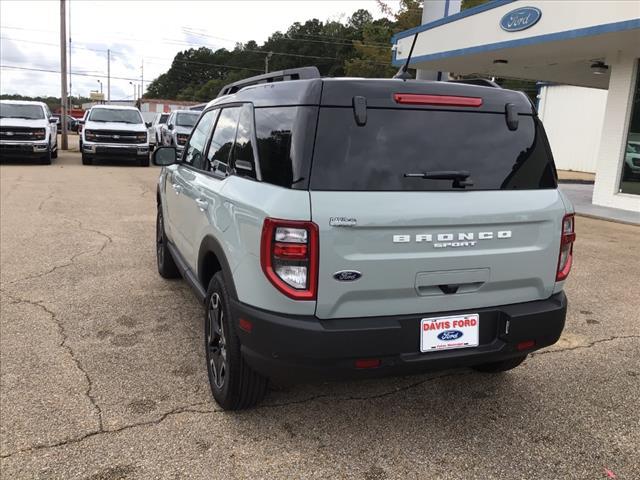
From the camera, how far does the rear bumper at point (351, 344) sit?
2.54m

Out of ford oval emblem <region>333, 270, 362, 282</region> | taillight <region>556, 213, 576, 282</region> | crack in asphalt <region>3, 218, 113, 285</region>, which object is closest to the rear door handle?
ford oval emblem <region>333, 270, 362, 282</region>

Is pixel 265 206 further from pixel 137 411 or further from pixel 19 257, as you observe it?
pixel 19 257

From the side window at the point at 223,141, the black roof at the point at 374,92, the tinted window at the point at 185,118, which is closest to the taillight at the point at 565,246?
the black roof at the point at 374,92

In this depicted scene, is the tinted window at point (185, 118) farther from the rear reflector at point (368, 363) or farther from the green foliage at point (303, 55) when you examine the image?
the green foliage at point (303, 55)

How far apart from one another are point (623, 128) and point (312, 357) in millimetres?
12120

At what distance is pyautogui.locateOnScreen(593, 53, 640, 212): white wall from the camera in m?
12.1

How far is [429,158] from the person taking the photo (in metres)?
2.74

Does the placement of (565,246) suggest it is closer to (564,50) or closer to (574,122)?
(564,50)

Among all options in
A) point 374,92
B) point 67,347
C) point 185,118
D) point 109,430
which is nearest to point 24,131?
point 185,118

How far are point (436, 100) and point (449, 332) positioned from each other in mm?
1158

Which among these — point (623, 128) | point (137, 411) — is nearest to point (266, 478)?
point (137, 411)

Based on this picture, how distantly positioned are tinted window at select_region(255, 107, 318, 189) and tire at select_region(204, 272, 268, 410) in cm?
72

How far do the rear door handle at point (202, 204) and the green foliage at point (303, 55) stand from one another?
35.7 meters

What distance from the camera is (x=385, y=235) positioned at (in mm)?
2572
